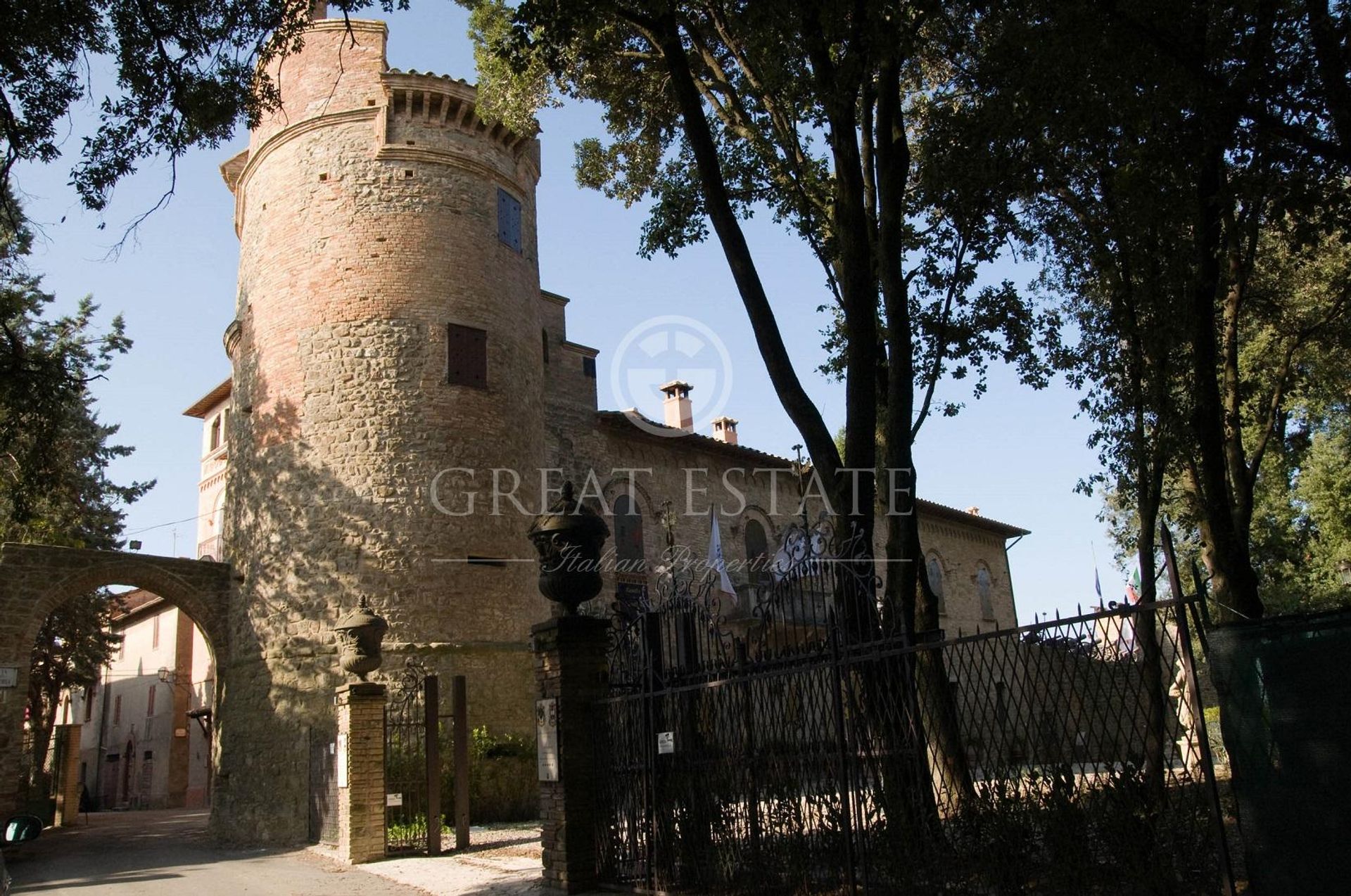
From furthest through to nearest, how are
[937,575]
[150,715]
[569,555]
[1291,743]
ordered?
[937,575]
[150,715]
[569,555]
[1291,743]

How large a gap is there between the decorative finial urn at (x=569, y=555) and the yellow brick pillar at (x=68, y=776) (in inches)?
740

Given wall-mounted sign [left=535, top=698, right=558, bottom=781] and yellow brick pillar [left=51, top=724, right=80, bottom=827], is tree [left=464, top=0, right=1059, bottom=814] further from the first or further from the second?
yellow brick pillar [left=51, top=724, right=80, bottom=827]

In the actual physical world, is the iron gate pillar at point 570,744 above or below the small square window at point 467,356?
below

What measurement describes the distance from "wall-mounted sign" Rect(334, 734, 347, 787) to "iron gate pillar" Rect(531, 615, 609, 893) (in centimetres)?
417

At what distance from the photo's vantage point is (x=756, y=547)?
2592 cm

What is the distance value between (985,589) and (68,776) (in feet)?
93.4

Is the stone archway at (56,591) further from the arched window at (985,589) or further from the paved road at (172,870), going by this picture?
the arched window at (985,589)

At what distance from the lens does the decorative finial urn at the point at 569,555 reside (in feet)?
28.6

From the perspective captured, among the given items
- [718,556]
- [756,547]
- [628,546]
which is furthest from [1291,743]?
[756,547]


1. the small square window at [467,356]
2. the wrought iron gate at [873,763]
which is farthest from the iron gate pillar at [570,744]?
the small square window at [467,356]

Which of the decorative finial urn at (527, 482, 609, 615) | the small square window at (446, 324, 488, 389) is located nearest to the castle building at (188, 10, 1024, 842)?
the small square window at (446, 324, 488, 389)

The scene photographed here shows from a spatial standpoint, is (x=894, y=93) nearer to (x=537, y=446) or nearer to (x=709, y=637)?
(x=709, y=637)

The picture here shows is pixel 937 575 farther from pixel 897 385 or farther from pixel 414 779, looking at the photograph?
pixel 897 385

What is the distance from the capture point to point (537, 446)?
1931 cm
